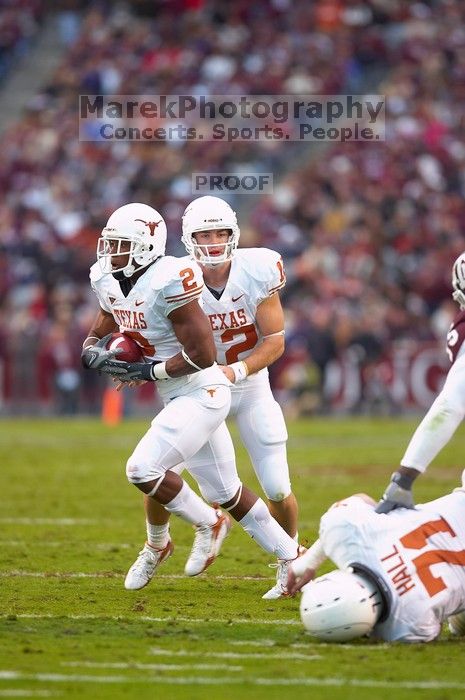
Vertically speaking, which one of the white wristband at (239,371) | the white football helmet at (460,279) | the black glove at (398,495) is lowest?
the black glove at (398,495)

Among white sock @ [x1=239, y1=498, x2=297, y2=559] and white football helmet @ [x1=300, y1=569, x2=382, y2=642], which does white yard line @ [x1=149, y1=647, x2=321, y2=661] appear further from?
white sock @ [x1=239, y1=498, x2=297, y2=559]

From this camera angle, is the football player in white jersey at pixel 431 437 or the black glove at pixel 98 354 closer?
the football player in white jersey at pixel 431 437

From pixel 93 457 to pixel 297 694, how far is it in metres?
9.19

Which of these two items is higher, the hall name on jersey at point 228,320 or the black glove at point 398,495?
the hall name on jersey at point 228,320

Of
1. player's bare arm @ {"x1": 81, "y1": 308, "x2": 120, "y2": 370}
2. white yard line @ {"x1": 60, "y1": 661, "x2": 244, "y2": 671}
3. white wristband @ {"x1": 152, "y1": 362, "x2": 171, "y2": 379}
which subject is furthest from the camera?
player's bare arm @ {"x1": 81, "y1": 308, "x2": 120, "y2": 370}

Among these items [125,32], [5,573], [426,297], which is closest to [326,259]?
[426,297]

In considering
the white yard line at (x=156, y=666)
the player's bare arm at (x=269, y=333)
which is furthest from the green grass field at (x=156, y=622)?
the player's bare arm at (x=269, y=333)

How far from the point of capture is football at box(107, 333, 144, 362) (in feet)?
20.7

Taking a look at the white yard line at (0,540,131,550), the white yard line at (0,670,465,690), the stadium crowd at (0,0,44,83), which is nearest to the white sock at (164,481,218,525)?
the white yard line at (0,540,131,550)

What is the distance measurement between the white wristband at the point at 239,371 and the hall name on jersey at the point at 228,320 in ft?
0.88

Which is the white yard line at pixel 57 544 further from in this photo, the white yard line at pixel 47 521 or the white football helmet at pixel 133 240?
the white football helmet at pixel 133 240

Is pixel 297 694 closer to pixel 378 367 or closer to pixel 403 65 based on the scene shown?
pixel 378 367

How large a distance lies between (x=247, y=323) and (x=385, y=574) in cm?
195

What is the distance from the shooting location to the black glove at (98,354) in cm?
631
